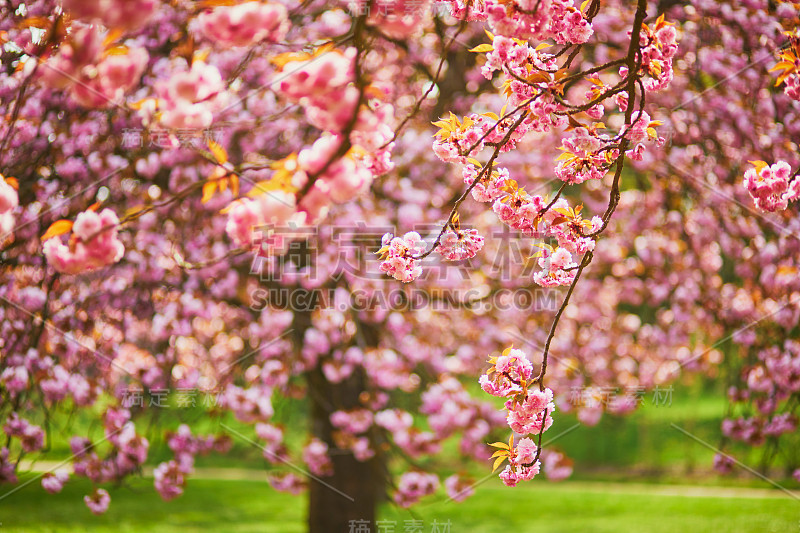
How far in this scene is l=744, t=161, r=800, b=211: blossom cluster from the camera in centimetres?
240

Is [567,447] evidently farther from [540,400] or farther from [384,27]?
[384,27]

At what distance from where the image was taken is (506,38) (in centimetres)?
202

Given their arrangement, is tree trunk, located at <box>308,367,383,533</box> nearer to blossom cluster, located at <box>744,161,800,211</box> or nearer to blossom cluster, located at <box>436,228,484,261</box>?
blossom cluster, located at <box>436,228,484,261</box>

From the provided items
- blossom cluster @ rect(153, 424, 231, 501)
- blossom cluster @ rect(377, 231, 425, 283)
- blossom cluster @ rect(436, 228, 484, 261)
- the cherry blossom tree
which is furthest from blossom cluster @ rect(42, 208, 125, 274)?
blossom cluster @ rect(153, 424, 231, 501)

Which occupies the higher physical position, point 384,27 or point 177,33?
point 177,33

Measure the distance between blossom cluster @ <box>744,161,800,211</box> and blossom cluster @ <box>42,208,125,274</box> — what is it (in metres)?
2.29

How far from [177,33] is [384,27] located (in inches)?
126

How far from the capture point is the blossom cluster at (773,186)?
2.40m

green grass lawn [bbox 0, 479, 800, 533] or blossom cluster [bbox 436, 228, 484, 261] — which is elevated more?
blossom cluster [bbox 436, 228, 484, 261]

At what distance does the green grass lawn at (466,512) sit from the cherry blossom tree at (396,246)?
91.7 inches

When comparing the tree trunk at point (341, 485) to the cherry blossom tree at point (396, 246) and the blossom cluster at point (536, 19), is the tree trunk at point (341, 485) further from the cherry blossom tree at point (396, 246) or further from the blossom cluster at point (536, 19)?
the blossom cluster at point (536, 19)

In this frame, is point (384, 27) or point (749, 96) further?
point (749, 96)

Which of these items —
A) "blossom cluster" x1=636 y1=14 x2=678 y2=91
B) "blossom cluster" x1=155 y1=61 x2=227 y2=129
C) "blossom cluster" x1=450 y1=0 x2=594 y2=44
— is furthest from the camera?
"blossom cluster" x1=636 y1=14 x2=678 y2=91

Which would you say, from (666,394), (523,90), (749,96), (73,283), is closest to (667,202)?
(749,96)
